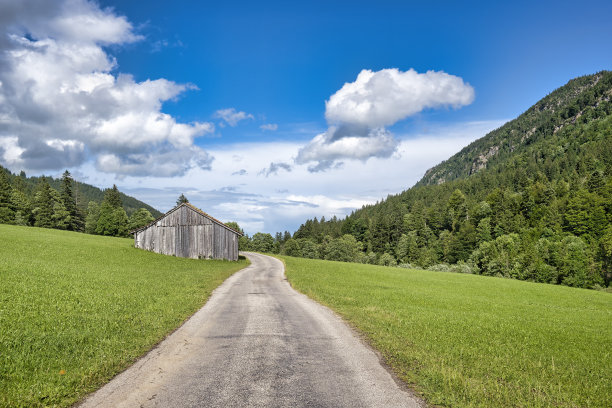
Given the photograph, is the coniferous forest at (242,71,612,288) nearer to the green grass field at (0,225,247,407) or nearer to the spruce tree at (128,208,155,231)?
the spruce tree at (128,208,155,231)

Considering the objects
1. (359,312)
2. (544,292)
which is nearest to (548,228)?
(544,292)

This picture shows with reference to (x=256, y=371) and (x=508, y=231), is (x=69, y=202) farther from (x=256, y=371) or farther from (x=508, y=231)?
(x=508, y=231)

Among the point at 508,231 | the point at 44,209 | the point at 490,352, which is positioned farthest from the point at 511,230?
the point at 44,209

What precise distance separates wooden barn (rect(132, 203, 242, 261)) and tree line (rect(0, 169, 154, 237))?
57.2m

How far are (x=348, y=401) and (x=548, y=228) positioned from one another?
11524cm

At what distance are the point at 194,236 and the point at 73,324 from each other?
138 feet

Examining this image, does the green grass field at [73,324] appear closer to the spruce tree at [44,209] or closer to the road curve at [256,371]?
the road curve at [256,371]

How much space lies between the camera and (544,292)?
120ft

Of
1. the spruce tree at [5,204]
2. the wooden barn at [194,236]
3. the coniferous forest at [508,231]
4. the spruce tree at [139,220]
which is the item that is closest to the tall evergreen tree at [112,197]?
the spruce tree at [139,220]

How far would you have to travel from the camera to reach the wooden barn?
52.6 metres

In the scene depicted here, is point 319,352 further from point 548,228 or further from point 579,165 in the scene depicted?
point 579,165

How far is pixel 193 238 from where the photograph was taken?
52875 millimetres

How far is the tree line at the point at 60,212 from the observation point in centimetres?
8575

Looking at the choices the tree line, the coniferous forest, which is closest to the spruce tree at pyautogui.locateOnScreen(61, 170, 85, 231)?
the tree line
